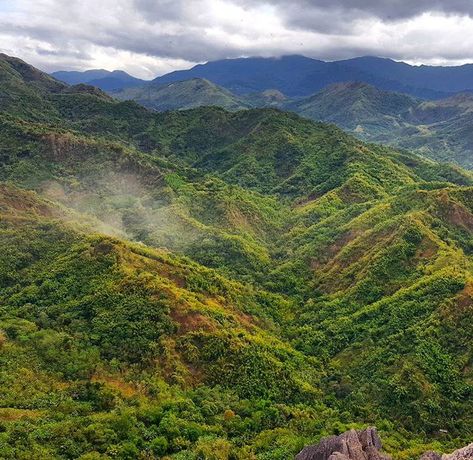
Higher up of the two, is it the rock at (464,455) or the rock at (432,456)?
the rock at (464,455)

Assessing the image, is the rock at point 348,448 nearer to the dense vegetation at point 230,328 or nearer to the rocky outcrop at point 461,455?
the rocky outcrop at point 461,455

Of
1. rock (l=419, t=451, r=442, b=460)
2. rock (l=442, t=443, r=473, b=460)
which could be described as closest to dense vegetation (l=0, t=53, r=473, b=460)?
rock (l=419, t=451, r=442, b=460)

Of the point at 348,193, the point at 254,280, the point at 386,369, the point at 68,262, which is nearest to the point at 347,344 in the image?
the point at 386,369

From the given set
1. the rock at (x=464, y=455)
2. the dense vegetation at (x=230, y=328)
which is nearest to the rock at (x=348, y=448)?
the rock at (x=464, y=455)

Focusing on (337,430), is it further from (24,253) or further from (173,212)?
(173,212)

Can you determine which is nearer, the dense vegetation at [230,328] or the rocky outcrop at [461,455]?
the rocky outcrop at [461,455]

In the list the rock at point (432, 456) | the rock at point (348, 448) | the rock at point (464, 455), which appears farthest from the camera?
the rock at point (432, 456)

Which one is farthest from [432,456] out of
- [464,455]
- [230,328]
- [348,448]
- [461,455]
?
[230,328]
